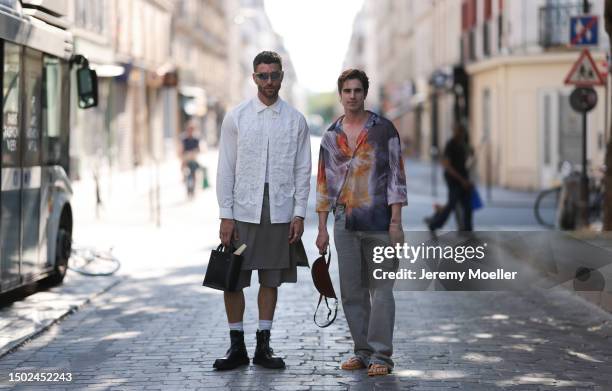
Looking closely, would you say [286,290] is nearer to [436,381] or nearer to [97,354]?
[97,354]

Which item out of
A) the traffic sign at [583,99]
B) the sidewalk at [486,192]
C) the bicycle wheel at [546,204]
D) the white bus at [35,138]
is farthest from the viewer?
the sidewalk at [486,192]

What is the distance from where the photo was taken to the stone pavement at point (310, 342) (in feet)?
22.8

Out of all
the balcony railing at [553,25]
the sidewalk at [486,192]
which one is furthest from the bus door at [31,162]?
the balcony railing at [553,25]

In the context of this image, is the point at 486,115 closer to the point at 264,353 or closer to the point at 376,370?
the point at 264,353

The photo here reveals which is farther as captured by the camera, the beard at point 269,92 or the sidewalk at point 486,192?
the sidewalk at point 486,192

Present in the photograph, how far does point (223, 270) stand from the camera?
24.0ft

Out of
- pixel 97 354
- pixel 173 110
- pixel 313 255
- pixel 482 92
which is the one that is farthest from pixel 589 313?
pixel 173 110

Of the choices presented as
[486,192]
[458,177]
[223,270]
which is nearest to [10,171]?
[223,270]

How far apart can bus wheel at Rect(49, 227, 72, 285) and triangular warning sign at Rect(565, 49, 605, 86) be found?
28.2 feet

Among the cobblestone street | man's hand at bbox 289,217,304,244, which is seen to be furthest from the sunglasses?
the cobblestone street

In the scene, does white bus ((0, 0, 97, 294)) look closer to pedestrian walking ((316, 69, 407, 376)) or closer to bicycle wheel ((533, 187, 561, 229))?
pedestrian walking ((316, 69, 407, 376))

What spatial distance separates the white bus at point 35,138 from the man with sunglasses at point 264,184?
2.75 m

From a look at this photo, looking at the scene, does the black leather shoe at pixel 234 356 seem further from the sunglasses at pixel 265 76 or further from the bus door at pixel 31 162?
the bus door at pixel 31 162

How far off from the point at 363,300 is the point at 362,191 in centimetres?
68
